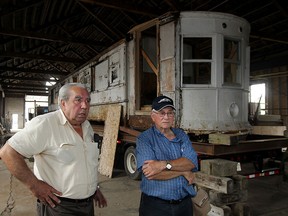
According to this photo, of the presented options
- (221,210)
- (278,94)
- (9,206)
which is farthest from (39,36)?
(278,94)

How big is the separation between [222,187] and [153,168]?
202 cm

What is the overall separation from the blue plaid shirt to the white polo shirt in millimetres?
501

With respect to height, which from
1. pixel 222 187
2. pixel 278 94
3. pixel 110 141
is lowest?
pixel 222 187

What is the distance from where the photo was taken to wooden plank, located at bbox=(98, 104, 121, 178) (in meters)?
7.43

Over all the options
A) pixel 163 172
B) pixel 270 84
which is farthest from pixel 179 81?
pixel 270 84

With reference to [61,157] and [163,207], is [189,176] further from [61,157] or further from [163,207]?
[61,157]

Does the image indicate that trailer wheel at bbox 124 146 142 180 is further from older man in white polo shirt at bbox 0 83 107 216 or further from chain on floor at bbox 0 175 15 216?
older man in white polo shirt at bbox 0 83 107 216

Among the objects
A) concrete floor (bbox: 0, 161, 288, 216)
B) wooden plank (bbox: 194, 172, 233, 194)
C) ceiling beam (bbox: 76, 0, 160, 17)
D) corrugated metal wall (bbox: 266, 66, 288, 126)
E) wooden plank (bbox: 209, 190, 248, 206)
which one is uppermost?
ceiling beam (bbox: 76, 0, 160, 17)

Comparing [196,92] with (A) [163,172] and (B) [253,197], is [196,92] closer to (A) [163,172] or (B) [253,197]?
(B) [253,197]

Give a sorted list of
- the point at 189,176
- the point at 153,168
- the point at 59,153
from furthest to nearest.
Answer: the point at 189,176, the point at 153,168, the point at 59,153

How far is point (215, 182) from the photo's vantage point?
156 inches

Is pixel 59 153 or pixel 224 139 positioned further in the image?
pixel 224 139

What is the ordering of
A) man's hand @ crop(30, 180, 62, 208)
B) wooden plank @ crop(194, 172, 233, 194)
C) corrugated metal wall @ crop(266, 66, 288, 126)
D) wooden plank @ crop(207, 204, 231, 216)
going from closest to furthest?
man's hand @ crop(30, 180, 62, 208), wooden plank @ crop(194, 172, 233, 194), wooden plank @ crop(207, 204, 231, 216), corrugated metal wall @ crop(266, 66, 288, 126)

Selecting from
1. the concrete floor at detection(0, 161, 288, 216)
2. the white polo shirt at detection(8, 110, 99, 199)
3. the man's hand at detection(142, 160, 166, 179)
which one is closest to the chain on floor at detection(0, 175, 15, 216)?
the concrete floor at detection(0, 161, 288, 216)
